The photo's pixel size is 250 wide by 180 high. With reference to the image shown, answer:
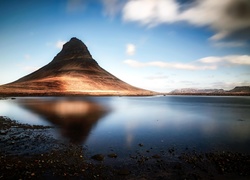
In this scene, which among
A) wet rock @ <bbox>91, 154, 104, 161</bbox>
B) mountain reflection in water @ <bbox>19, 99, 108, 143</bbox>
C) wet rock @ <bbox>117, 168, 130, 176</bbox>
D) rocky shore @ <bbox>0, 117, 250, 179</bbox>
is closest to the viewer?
rocky shore @ <bbox>0, 117, 250, 179</bbox>

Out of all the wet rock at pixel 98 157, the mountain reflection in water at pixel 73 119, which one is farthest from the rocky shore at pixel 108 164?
the mountain reflection in water at pixel 73 119

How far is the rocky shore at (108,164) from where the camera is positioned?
35.8 ft

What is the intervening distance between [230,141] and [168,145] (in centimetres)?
727

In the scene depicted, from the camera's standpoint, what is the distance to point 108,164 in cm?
1248

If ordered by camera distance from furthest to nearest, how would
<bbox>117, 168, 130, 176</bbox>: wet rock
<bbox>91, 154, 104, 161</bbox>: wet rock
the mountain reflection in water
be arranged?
the mountain reflection in water < <bbox>91, 154, 104, 161</bbox>: wet rock < <bbox>117, 168, 130, 176</bbox>: wet rock

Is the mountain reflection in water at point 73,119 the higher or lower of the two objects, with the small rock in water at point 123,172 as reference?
higher

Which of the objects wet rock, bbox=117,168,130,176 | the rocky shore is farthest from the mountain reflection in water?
wet rock, bbox=117,168,130,176

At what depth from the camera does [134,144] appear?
17625 millimetres

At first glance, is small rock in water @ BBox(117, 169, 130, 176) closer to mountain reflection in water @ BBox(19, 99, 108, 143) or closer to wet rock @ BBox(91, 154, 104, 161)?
wet rock @ BBox(91, 154, 104, 161)

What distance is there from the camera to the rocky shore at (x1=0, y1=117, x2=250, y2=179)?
10906 millimetres

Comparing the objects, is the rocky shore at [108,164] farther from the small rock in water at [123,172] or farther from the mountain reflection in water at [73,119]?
the mountain reflection in water at [73,119]

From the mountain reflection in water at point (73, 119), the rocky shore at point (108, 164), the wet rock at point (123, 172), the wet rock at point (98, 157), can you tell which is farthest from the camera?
the mountain reflection in water at point (73, 119)

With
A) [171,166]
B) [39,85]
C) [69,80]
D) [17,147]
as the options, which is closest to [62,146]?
[17,147]

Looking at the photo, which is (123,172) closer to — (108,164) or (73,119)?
(108,164)
